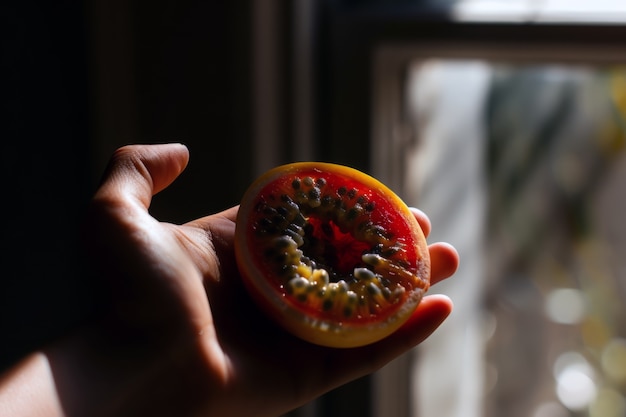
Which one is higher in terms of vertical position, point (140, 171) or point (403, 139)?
point (140, 171)

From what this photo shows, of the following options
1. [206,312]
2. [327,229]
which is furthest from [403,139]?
[206,312]

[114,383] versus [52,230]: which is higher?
[114,383]

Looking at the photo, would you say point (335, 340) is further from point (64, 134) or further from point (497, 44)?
point (64, 134)

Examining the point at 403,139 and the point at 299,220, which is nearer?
the point at 299,220

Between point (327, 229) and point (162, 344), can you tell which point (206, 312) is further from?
point (327, 229)

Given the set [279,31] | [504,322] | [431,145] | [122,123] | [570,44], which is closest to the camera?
[570,44]

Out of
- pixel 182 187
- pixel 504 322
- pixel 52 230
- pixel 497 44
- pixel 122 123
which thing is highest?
pixel 497 44

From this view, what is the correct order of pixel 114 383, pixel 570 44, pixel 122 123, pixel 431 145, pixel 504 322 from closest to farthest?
1. pixel 114 383
2. pixel 570 44
3. pixel 122 123
4. pixel 431 145
5. pixel 504 322

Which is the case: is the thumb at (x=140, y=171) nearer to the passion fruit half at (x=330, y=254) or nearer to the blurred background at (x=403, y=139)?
the passion fruit half at (x=330, y=254)

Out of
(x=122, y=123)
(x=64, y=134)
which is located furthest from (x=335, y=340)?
(x=64, y=134)
